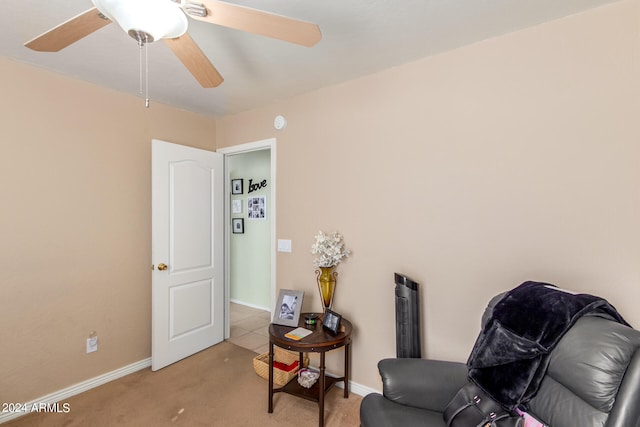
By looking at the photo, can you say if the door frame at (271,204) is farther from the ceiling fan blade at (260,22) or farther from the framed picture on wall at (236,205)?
the ceiling fan blade at (260,22)

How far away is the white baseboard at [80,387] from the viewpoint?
210cm

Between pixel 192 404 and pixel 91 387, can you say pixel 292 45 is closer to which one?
pixel 192 404

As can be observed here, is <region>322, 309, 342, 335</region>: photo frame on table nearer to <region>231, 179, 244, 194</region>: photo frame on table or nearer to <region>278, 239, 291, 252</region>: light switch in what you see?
<region>278, 239, 291, 252</region>: light switch

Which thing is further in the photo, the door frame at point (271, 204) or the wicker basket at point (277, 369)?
the door frame at point (271, 204)

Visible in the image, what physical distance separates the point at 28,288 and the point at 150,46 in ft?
6.20

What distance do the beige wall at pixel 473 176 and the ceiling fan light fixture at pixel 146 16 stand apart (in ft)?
4.96

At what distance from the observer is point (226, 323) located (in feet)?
11.2

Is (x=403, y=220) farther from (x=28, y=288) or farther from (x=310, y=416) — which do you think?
(x=28, y=288)

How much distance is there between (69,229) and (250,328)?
218 centimetres

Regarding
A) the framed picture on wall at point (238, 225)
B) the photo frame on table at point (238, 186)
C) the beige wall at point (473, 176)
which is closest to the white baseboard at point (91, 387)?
the beige wall at point (473, 176)

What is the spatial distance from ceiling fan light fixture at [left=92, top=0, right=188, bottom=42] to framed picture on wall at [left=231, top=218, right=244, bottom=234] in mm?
3562

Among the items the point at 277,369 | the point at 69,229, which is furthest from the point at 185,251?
the point at 277,369

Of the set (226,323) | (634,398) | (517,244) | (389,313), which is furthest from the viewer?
(226,323)

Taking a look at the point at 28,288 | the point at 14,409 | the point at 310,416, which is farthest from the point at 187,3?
the point at 14,409
